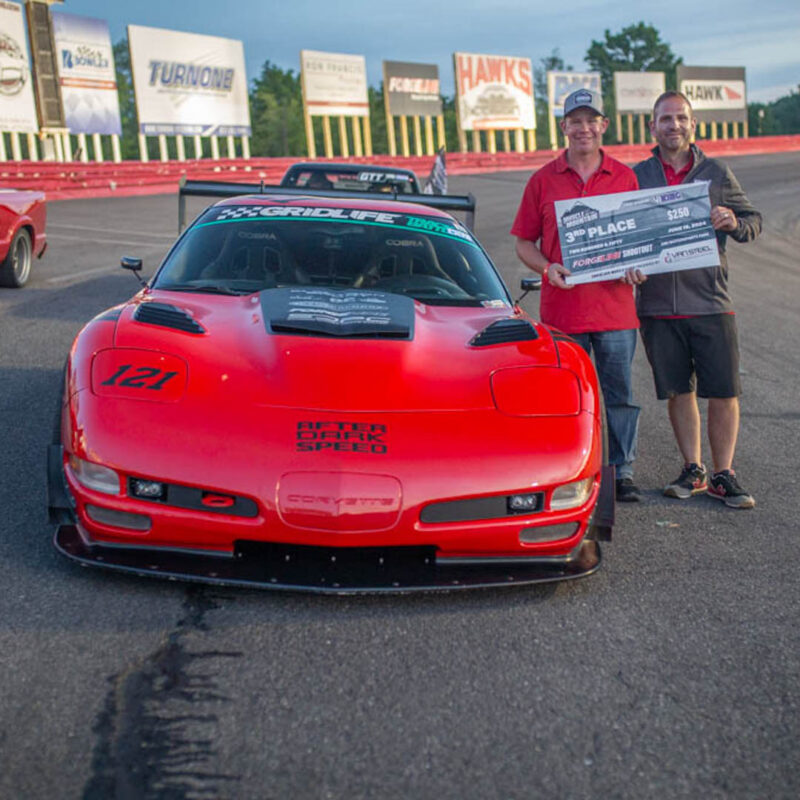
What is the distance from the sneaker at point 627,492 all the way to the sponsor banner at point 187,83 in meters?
39.0

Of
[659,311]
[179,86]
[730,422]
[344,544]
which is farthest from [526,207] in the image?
[179,86]

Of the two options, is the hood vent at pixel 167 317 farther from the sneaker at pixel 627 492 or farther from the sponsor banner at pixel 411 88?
the sponsor banner at pixel 411 88

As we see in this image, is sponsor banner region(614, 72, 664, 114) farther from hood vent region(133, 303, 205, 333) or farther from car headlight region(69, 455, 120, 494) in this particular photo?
car headlight region(69, 455, 120, 494)

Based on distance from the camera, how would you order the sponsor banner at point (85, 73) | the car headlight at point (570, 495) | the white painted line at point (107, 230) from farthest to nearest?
the sponsor banner at point (85, 73) → the white painted line at point (107, 230) → the car headlight at point (570, 495)

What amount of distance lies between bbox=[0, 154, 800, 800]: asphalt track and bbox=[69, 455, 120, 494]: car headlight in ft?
1.04

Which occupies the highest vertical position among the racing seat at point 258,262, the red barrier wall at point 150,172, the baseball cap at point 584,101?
the red barrier wall at point 150,172

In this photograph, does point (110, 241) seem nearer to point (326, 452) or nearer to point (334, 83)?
point (326, 452)

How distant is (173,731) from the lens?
2.49 meters

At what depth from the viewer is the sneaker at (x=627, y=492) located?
473 centimetres

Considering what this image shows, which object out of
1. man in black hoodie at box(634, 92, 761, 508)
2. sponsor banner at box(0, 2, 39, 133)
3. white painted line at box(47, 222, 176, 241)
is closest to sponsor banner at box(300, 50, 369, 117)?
sponsor banner at box(0, 2, 39, 133)

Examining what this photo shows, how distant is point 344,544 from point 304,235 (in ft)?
7.12

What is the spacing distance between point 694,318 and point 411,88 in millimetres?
53061

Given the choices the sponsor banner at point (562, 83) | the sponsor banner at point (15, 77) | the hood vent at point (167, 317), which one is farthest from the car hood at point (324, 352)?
the sponsor banner at point (562, 83)

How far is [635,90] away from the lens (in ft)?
226
